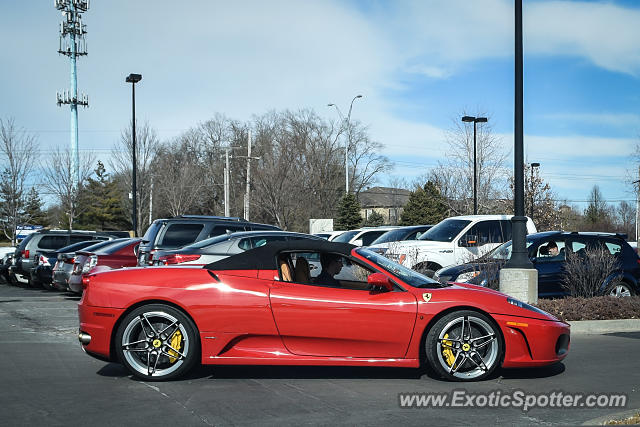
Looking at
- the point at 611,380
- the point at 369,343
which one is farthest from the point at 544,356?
the point at 369,343

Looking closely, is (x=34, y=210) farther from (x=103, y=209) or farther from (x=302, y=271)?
(x=302, y=271)

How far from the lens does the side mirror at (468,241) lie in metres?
15.4

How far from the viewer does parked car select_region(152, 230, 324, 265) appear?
11.4m

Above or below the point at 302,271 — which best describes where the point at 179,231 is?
above

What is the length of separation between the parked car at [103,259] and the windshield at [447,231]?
22.3 ft

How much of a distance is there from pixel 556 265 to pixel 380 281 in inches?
280

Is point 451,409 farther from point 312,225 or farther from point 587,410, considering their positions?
point 312,225

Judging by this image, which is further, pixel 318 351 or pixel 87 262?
pixel 87 262

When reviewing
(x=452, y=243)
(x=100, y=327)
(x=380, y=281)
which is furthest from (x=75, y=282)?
(x=380, y=281)

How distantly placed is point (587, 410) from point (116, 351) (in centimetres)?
435

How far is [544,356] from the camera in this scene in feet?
21.9

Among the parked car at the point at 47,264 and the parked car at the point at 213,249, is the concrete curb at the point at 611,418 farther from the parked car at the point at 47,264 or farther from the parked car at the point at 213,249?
the parked car at the point at 47,264

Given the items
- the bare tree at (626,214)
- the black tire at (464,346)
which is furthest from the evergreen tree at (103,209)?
the bare tree at (626,214)

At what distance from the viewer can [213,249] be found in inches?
461
